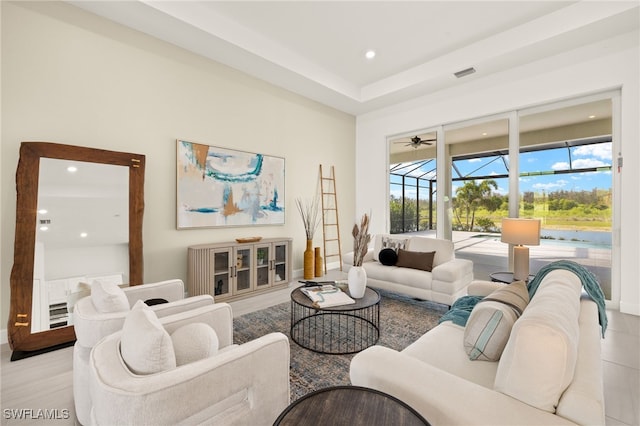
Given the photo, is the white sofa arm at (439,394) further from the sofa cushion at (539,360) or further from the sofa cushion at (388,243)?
the sofa cushion at (388,243)

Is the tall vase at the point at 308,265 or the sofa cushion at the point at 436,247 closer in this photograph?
the sofa cushion at the point at 436,247

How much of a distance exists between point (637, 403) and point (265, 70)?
4.95m

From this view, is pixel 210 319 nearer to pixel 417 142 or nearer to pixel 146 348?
pixel 146 348

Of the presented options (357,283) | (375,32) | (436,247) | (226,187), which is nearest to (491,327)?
(357,283)

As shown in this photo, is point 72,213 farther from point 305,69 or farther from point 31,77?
point 305,69

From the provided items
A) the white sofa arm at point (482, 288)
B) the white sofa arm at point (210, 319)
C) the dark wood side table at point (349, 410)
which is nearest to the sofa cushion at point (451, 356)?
the dark wood side table at point (349, 410)

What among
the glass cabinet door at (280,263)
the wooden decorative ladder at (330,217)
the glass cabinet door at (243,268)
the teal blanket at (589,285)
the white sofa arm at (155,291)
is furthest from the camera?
the wooden decorative ladder at (330,217)

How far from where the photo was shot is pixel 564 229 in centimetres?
388

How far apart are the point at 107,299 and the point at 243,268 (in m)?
2.25

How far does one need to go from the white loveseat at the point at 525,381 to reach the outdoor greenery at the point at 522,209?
10.8 ft

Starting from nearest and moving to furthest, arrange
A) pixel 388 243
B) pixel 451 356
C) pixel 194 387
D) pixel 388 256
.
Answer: pixel 194 387
pixel 451 356
pixel 388 256
pixel 388 243

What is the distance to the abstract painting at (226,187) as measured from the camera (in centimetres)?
373

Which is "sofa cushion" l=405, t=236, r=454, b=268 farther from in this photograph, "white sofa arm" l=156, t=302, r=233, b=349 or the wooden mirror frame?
the wooden mirror frame

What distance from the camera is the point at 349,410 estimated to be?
98cm
